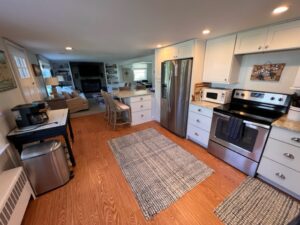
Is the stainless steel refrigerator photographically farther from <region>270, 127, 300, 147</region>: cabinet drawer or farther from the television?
the television

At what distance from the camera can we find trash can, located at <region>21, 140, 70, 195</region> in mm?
1529

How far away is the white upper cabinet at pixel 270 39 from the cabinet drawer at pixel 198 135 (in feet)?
4.93

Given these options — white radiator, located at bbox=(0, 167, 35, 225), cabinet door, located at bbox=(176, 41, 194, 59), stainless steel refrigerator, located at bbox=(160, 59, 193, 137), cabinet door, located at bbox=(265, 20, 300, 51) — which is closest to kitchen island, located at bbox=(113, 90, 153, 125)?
stainless steel refrigerator, located at bbox=(160, 59, 193, 137)

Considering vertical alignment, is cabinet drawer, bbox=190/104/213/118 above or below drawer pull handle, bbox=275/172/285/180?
above

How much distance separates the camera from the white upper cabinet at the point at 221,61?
2.14m

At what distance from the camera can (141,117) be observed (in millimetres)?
3807

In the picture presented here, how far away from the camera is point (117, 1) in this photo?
1077mm

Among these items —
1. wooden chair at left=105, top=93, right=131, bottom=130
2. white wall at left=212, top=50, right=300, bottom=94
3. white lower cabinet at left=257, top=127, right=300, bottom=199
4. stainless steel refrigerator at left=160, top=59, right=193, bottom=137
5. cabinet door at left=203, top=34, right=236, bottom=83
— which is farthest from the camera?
wooden chair at left=105, top=93, right=131, bottom=130

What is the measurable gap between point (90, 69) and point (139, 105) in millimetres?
6487

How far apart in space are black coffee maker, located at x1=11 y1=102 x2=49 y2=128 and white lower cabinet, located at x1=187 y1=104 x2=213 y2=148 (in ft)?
8.47

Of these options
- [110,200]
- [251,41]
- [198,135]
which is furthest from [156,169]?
[251,41]

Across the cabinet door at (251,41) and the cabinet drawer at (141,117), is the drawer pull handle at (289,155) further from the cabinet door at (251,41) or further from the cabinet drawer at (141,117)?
the cabinet drawer at (141,117)

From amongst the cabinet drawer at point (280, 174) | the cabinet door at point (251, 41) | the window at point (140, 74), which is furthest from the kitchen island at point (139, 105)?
the window at point (140, 74)

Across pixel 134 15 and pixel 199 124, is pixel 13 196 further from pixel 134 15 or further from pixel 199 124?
pixel 199 124
